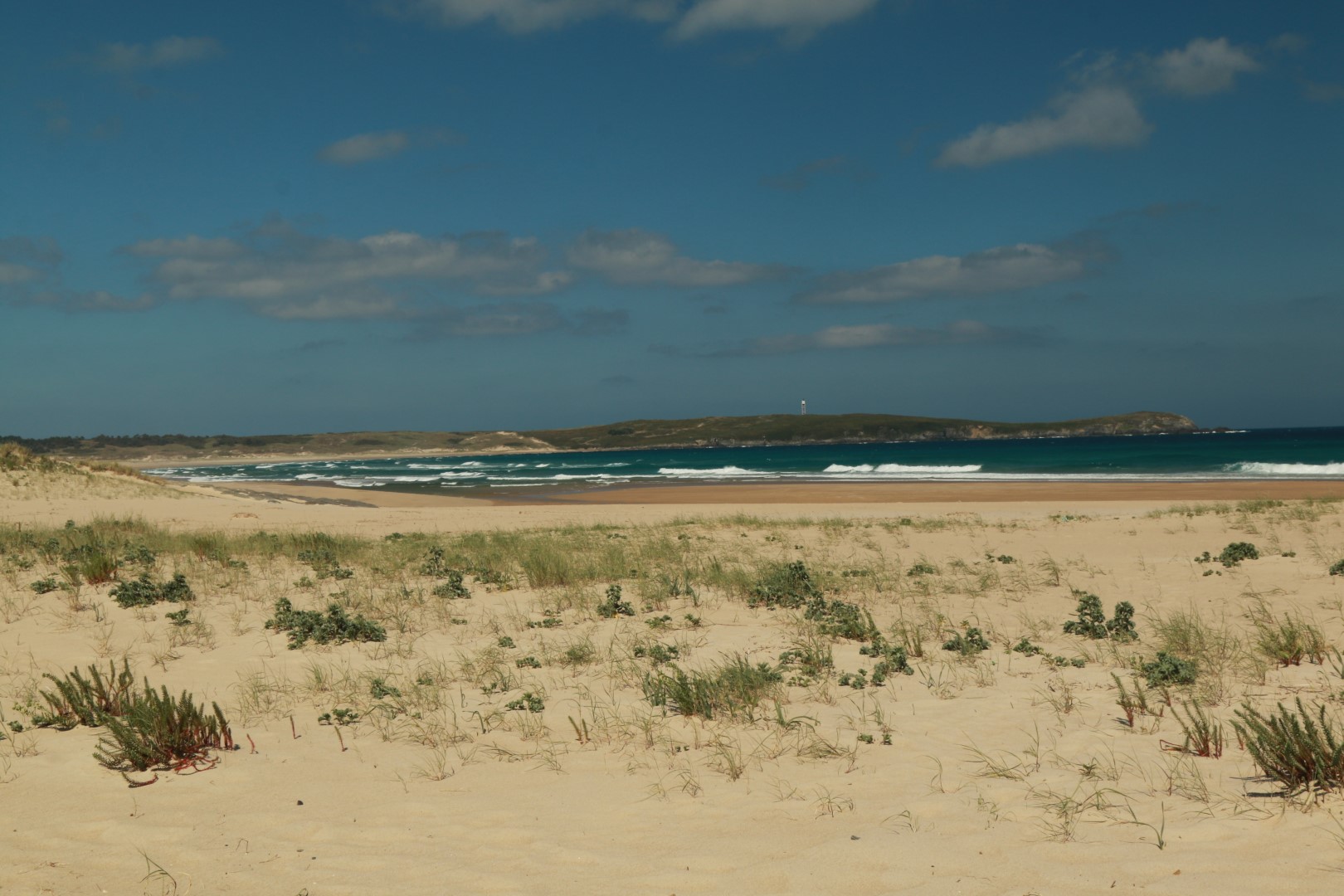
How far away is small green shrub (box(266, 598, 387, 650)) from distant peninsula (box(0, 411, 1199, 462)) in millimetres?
148063

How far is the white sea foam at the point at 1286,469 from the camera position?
160ft

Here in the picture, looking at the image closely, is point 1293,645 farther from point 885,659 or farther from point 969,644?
point 885,659

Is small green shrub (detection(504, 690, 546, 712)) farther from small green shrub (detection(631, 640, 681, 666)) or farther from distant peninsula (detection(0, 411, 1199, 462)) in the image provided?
distant peninsula (detection(0, 411, 1199, 462))

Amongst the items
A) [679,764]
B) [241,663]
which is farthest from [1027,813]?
[241,663]

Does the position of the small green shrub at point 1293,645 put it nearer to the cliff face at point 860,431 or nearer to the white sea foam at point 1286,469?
the white sea foam at point 1286,469

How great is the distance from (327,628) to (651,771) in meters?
4.84

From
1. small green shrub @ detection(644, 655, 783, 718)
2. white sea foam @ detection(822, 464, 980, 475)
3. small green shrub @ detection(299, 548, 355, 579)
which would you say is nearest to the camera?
small green shrub @ detection(644, 655, 783, 718)

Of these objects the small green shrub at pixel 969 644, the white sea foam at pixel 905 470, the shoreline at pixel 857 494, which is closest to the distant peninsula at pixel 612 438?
the white sea foam at pixel 905 470

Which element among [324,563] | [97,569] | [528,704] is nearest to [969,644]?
[528,704]

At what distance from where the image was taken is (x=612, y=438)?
18638cm

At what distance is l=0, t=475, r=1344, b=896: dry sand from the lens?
417 centimetres

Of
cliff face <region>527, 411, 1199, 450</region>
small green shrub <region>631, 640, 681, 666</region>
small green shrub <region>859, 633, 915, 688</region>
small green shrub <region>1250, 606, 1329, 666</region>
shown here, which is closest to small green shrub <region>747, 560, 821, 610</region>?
Answer: small green shrub <region>859, 633, 915, 688</region>

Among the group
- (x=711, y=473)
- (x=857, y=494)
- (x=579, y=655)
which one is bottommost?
(x=857, y=494)

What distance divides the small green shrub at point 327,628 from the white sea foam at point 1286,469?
5401 cm
